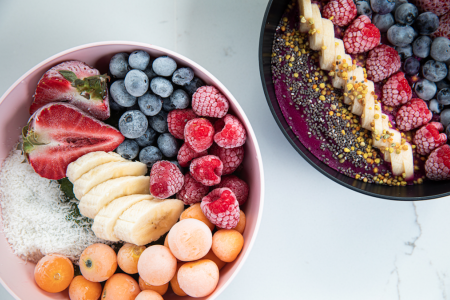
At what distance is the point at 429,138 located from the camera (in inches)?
43.4

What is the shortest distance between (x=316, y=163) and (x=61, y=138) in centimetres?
87

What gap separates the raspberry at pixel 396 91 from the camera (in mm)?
1108

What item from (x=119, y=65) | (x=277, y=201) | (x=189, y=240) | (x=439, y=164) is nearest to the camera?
(x=189, y=240)

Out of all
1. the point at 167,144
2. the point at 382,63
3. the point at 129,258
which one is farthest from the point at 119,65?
the point at 382,63

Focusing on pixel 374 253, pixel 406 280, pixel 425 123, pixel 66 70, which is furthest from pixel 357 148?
pixel 66 70

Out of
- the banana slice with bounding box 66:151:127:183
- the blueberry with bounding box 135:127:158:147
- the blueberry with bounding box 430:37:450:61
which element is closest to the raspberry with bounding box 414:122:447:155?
the blueberry with bounding box 430:37:450:61

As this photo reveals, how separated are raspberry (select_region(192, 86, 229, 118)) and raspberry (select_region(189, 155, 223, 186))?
0.14 m

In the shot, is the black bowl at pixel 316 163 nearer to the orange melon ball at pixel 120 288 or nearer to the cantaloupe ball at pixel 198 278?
the cantaloupe ball at pixel 198 278

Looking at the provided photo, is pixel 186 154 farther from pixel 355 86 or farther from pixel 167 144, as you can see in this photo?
pixel 355 86

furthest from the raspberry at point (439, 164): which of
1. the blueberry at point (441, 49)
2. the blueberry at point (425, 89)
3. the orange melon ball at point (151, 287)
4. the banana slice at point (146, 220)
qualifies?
the orange melon ball at point (151, 287)

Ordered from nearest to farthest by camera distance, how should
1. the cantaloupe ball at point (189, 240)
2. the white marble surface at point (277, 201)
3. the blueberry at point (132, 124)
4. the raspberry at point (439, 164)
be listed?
the cantaloupe ball at point (189, 240)
the blueberry at point (132, 124)
the raspberry at point (439, 164)
the white marble surface at point (277, 201)

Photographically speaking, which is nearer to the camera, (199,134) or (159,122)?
(199,134)

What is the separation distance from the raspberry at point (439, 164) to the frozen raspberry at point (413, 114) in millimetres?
118

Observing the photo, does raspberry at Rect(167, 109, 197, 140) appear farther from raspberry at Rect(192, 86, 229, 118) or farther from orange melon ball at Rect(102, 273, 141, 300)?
orange melon ball at Rect(102, 273, 141, 300)
